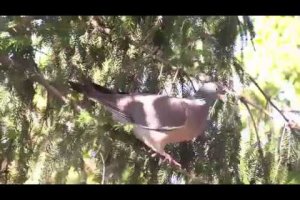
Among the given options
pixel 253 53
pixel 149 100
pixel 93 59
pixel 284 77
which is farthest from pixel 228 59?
pixel 93 59

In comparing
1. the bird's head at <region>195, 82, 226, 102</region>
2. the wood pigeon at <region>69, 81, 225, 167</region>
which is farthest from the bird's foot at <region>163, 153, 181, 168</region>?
the bird's head at <region>195, 82, 226, 102</region>

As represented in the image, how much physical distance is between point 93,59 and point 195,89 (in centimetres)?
34

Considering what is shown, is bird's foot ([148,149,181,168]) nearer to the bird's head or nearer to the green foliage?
the green foliage

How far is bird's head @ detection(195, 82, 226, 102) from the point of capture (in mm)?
1536

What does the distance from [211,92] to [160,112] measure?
177mm

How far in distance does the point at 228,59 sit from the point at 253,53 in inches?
3.2

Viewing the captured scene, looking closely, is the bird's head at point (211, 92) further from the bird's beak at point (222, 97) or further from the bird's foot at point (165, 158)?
the bird's foot at point (165, 158)

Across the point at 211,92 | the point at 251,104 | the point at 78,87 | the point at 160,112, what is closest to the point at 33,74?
the point at 78,87

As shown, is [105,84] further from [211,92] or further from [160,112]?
[211,92]

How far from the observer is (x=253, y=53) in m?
1.54

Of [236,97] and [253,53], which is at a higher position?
[253,53]


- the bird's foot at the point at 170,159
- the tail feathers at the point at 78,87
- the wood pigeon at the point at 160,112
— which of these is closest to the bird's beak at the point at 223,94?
the wood pigeon at the point at 160,112
